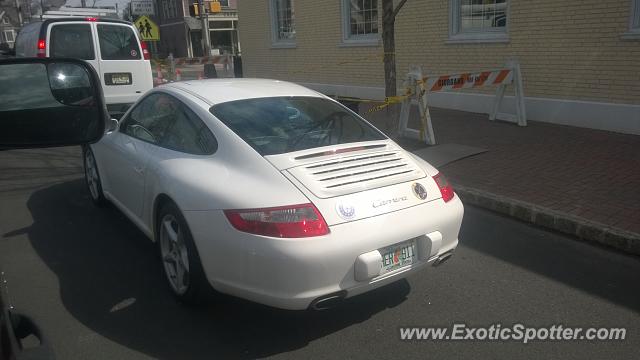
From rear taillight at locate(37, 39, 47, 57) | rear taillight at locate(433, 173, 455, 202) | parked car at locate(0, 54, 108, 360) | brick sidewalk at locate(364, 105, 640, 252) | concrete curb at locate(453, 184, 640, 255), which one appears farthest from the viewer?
rear taillight at locate(37, 39, 47, 57)

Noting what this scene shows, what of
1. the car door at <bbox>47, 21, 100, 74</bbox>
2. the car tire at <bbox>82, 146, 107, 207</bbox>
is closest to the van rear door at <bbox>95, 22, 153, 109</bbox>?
the car door at <bbox>47, 21, 100, 74</bbox>

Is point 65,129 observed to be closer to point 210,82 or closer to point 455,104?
point 210,82

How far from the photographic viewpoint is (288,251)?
3.12 m

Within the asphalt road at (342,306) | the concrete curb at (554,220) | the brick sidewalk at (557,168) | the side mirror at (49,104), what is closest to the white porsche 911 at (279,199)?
the asphalt road at (342,306)

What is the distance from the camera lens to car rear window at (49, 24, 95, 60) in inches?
421

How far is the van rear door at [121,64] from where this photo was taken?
11.0 m

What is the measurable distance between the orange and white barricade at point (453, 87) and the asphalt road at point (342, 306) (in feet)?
10.7

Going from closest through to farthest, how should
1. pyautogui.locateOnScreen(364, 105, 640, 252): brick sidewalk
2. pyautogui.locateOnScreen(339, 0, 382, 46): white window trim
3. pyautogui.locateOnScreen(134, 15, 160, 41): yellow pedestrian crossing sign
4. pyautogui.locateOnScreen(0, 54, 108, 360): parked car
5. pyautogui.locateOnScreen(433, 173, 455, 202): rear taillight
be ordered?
pyautogui.locateOnScreen(0, 54, 108, 360): parked car
pyautogui.locateOnScreen(433, 173, 455, 202): rear taillight
pyautogui.locateOnScreen(364, 105, 640, 252): brick sidewalk
pyautogui.locateOnScreen(339, 0, 382, 46): white window trim
pyautogui.locateOnScreen(134, 15, 160, 41): yellow pedestrian crossing sign

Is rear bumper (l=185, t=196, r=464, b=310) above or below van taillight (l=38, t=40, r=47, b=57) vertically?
below

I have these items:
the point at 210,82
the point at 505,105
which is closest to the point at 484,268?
the point at 210,82

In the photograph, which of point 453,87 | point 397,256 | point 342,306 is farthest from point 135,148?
point 453,87

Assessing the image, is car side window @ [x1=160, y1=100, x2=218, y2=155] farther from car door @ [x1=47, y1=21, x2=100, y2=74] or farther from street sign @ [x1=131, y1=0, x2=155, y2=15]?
street sign @ [x1=131, y1=0, x2=155, y2=15]

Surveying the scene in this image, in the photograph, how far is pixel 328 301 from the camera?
324 cm

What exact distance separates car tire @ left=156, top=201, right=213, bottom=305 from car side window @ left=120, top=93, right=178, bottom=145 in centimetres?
80
